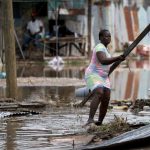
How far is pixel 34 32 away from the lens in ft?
92.7

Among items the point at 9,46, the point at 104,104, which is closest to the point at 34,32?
the point at 9,46

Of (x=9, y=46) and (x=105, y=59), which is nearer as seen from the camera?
(x=105, y=59)

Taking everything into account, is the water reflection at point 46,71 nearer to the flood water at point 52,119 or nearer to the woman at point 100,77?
the flood water at point 52,119

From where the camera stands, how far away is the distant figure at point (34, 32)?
92.6ft

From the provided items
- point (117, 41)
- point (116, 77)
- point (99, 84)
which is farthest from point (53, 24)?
point (99, 84)

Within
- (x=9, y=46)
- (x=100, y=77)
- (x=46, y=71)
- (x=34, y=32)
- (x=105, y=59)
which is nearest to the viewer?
(x=105, y=59)

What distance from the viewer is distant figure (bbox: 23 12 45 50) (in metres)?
28.2

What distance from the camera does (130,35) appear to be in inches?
1277

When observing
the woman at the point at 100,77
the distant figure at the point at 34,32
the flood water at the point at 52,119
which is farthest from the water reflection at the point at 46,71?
the woman at the point at 100,77

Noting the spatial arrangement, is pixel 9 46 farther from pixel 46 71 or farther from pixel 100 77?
pixel 46 71

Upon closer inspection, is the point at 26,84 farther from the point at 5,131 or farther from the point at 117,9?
the point at 117,9

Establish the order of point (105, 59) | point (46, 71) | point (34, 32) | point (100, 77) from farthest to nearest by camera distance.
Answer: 1. point (34, 32)
2. point (46, 71)
3. point (100, 77)
4. point (105, 59)

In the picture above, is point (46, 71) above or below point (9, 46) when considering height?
below

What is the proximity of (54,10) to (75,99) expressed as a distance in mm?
13623
